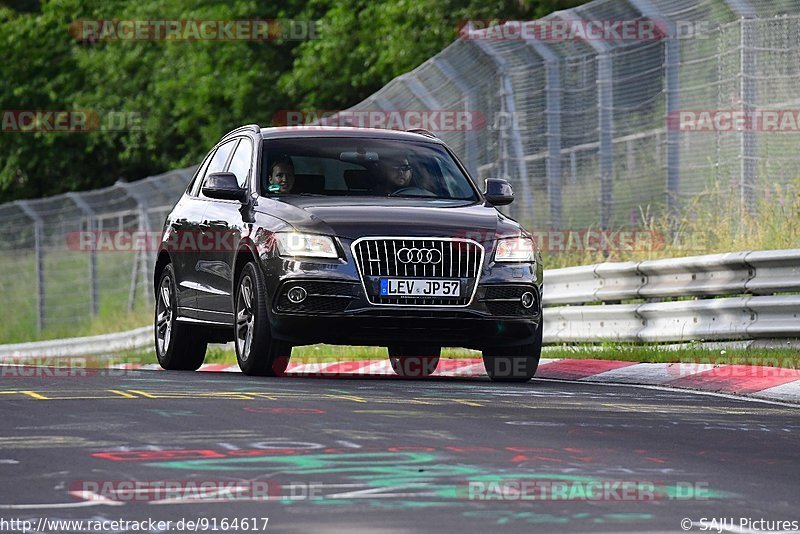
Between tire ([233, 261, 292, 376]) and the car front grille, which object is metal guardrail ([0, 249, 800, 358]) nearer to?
the car front grille

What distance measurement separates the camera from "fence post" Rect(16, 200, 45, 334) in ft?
105

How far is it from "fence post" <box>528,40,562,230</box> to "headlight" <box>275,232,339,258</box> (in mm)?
7736

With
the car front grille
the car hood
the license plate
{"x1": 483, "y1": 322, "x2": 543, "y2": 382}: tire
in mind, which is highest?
the car hood

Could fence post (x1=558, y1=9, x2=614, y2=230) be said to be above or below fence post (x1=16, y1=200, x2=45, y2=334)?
above

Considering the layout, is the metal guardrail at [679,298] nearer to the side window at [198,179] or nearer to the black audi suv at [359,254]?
the black audi suv at [359,254]

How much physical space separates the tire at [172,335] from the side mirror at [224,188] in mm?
1782

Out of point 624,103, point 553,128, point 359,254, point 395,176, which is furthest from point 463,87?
point 359,254

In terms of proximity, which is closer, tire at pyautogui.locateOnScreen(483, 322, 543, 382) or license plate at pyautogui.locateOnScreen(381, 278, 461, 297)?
license plate at pyautogui.locateOnScreen(381, 278, 461, 297)

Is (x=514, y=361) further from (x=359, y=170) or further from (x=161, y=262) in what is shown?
(x=161, y=262)

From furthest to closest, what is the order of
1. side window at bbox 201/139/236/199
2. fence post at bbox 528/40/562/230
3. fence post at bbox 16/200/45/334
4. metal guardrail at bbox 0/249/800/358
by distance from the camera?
fence post at bbox 16/200/45/334 → fence post at bbox 528/40/562/230 → side window at bbox 201/139/236/199 → metal guardrail at bbox 0/249/800/358

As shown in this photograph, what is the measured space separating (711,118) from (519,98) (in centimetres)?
315

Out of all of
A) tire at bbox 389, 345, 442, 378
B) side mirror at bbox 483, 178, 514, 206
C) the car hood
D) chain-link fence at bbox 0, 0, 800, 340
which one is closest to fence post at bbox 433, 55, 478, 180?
chain-link fence at bbox 0, 0, 800, 340

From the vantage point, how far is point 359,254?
12750mm

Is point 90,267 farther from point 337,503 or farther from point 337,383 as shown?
point 337,503
